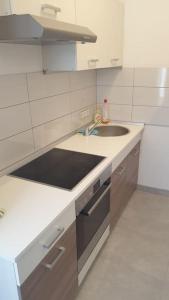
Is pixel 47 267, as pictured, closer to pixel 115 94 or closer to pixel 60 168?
pixel 60 168

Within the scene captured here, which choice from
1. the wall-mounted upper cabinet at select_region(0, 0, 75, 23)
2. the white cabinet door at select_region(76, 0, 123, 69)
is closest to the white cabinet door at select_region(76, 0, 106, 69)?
the white cabinet door at select_region(76, 0, 123, 69)

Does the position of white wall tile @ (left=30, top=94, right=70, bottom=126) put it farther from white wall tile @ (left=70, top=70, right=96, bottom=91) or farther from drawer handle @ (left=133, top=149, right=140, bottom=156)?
drawer handle @ (left=133, top=149, right=140, bottom=156)

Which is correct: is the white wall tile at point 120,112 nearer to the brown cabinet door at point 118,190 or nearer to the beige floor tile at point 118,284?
the brown cabinet door at point 118,190

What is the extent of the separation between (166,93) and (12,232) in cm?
185

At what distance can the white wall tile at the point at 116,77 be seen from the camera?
2.34m

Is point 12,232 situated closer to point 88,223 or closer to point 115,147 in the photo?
point 88,223

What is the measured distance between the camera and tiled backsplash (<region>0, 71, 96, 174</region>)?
139 centimetres

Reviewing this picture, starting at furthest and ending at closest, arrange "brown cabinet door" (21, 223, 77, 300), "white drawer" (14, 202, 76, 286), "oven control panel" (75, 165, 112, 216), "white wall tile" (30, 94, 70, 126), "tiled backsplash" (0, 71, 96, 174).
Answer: "white wall tile" (30, 94, 70, 126) → "tiled backsplash" (0, 71, 96, 174) → "oven control panel" (75, 165, 112, 216) → "brown cabinet door" (21, 223, 77, 300) → "white drawer" (14, 202, 76, 286)

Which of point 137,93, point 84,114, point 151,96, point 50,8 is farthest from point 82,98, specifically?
point 50,8

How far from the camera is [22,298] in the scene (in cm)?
92

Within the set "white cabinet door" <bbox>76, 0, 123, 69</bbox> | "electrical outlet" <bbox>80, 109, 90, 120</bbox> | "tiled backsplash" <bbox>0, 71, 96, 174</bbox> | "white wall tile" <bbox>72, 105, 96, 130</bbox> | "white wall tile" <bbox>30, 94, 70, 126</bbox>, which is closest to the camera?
"tiled backsplash" <bbox>0, 71, 96, 174</bbox>

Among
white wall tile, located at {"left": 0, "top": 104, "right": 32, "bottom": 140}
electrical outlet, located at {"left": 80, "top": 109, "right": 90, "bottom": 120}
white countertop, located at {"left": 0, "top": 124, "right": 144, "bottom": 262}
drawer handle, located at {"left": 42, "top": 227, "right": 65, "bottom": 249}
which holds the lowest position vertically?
drawer handle, located at {"left": 42, "top": 227, "right": 65, "bottom": 249}

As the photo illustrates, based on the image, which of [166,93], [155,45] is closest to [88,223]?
[166,93]

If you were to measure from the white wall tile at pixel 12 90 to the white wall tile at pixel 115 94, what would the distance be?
3.79 feet
